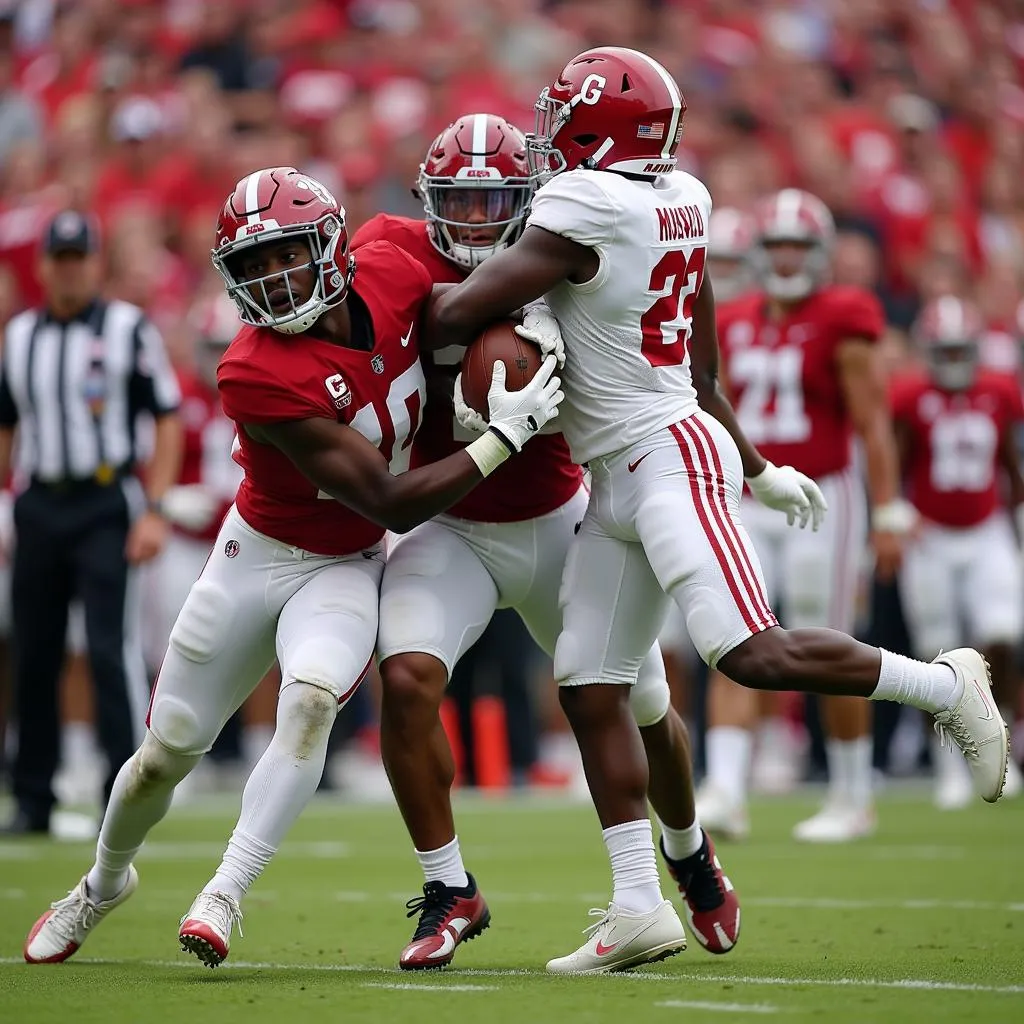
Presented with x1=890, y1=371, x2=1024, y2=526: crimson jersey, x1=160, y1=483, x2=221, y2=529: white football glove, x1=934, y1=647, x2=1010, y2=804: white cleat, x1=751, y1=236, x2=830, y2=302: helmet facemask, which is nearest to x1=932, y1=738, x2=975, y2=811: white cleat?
Result: x1=890, y1=371, x2=1024, y2=526: crimson jersey

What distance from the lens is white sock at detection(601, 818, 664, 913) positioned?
428 cm

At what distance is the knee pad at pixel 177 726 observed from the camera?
4379 millimetres

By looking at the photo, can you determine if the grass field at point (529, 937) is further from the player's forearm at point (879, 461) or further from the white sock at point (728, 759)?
the player's forearm at point (879, 461)

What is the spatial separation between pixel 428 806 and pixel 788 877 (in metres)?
2.18

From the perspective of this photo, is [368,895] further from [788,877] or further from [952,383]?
[952,383]

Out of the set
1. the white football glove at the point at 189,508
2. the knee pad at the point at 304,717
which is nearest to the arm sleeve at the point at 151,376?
the white football glove at the point at 189,508

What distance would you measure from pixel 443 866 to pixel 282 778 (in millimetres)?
447

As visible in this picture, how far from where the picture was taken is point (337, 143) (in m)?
12.3

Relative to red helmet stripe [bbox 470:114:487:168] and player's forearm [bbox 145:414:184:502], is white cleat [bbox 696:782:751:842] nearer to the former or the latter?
player's forearm [bbox 145:414:184:502]

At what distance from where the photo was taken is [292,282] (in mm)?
4191

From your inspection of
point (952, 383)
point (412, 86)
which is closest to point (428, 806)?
point (952, 383)

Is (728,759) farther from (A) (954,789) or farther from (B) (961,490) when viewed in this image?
(B) (961,490)

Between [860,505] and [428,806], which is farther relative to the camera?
[860,505]

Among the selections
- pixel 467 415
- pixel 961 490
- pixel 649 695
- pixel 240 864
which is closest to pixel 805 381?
pixel 961 490
